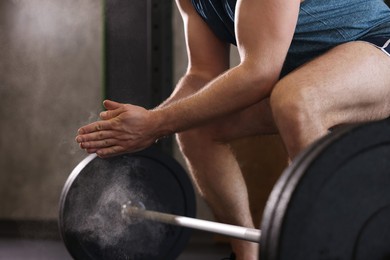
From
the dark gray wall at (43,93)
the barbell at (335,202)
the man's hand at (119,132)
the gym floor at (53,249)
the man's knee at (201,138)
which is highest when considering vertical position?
the barbell at (335,202)

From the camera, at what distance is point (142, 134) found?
147 cm

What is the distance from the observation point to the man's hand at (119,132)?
57.1 inches

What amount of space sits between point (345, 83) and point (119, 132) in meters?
0.53

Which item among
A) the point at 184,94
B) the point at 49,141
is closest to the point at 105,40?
the point at 49,141

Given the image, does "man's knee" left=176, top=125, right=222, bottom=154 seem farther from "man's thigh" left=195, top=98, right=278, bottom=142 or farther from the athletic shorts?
the athletic shorts

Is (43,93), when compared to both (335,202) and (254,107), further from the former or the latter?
(335,202)

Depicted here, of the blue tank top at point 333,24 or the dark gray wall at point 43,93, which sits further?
the dark gray wall at point 43,93

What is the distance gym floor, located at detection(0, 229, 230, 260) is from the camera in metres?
2.32

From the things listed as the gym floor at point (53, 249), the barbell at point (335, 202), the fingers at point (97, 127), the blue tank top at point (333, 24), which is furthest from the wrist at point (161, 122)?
the gym floor at point (53, 249)

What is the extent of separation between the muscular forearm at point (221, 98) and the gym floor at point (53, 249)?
0.95 metres

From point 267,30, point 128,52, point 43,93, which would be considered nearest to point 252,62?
point 267,30

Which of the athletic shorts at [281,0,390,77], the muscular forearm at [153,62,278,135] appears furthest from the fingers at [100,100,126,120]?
the athletic shorts at [281,0,390,77]

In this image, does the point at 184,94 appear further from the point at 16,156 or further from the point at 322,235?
the point at 16,156

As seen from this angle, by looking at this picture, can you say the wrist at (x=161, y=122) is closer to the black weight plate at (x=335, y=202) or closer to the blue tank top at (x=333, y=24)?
the blue tank top at (x=333, y=24)
